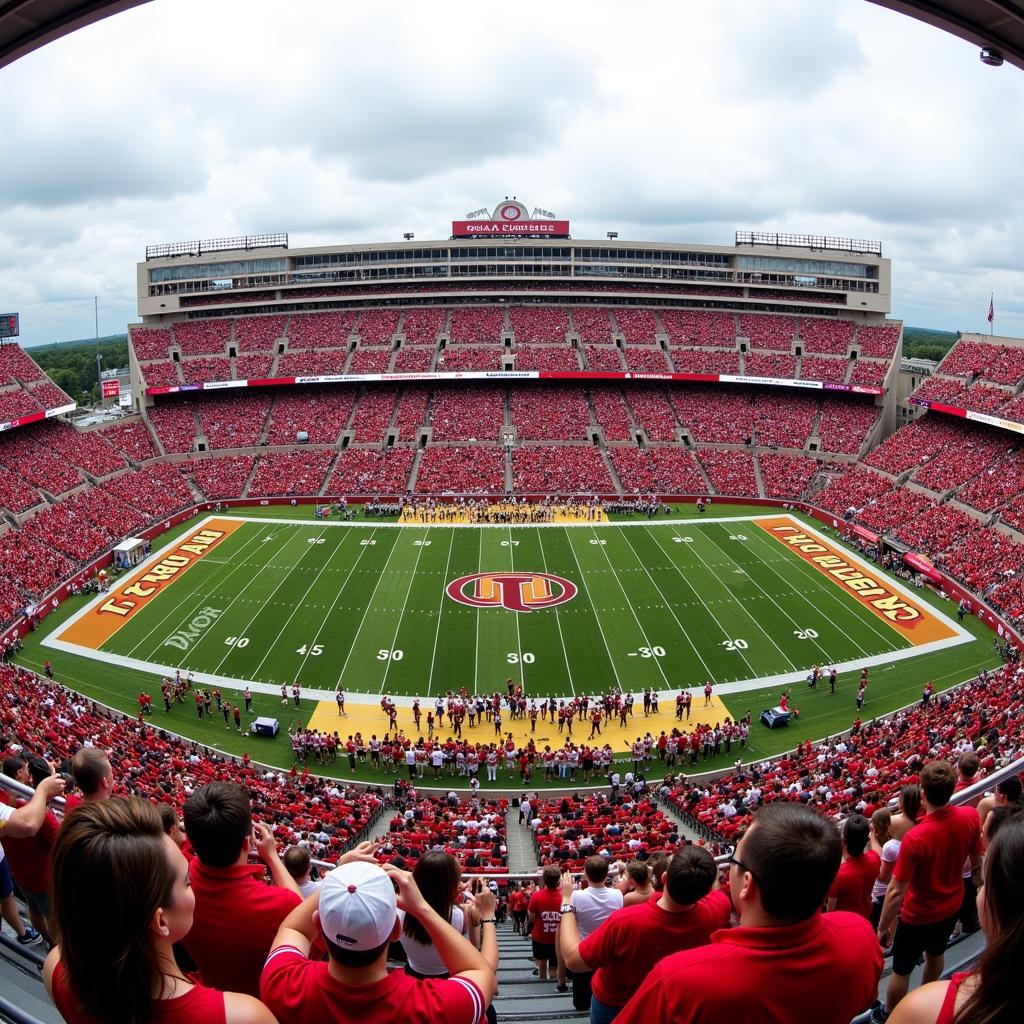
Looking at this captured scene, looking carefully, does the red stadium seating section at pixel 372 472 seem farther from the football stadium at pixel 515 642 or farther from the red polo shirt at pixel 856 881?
the red polo shirt at pixel 856 881

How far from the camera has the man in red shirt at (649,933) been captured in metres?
4.22

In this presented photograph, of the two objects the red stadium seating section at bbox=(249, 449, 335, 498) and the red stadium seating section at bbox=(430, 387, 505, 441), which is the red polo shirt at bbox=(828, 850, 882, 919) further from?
the red stadium seating section at bbox=(430, 387, 505, 441)

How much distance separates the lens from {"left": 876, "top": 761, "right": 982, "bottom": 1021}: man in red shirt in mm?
5082

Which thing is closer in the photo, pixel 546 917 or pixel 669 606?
pixel 546 917

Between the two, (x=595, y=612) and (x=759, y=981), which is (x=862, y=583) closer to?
(x=595, y=612)

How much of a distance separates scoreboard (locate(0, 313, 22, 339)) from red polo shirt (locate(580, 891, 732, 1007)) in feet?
182

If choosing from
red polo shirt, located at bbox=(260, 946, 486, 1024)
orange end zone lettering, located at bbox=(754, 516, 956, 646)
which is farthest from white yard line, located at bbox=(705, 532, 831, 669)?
red polo shirt, located at bbox=(260, 946, 486, 1024)

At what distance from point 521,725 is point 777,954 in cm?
2231

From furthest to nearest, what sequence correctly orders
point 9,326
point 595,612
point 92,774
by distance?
point 9,326
point 595,612
point 92,774

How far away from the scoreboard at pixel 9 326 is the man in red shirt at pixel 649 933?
55.6 meters

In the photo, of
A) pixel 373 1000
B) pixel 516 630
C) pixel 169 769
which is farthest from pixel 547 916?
pixel 516 630

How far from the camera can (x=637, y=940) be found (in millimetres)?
4219

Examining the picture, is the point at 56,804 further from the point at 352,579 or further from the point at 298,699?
the point at 352,579

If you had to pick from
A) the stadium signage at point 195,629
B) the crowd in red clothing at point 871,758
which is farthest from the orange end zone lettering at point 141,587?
the crowd in red clothing at point 871,758
